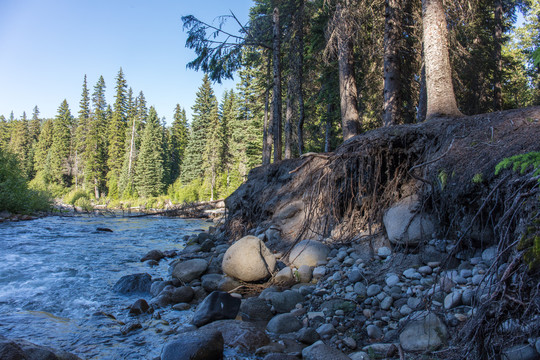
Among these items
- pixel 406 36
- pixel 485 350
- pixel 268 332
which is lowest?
pixel 268 332

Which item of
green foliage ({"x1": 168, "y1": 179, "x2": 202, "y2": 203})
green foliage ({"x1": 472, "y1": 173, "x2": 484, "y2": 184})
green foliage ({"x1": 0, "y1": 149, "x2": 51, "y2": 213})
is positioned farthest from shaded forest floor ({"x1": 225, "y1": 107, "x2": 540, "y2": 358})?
green foliage ({"x1": 168, "y1": 179, "x2": 202, "y2": 203})

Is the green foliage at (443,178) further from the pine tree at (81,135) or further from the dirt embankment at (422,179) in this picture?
the pine tree at (81,135)

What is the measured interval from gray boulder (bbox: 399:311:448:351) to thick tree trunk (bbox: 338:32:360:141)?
23.9 feet

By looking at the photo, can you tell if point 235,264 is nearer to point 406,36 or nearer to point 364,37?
point 364,37

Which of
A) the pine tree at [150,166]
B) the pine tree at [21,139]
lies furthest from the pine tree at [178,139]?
the pine tree at [21,139]

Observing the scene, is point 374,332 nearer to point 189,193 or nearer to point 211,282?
point 211,282

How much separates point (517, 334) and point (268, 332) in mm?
2819

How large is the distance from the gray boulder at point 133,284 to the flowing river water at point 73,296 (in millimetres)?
173

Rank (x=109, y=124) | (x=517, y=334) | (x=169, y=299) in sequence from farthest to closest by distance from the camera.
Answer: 1. (x=109, y=124)
2. (x=169, y=299)
3. (x=517, y=334)

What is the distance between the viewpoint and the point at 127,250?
10.1 m

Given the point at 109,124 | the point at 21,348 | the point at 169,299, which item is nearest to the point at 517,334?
the point at 21,348

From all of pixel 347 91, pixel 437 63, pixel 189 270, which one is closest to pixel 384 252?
pixel 189 270

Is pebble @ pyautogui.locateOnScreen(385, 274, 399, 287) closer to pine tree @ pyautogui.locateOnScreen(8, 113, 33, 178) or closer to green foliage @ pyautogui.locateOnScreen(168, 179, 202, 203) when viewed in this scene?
green foliage @ pyautogui.locateOnScreen(168, 179, 202, 203)

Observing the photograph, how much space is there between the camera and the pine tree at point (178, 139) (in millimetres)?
60906
